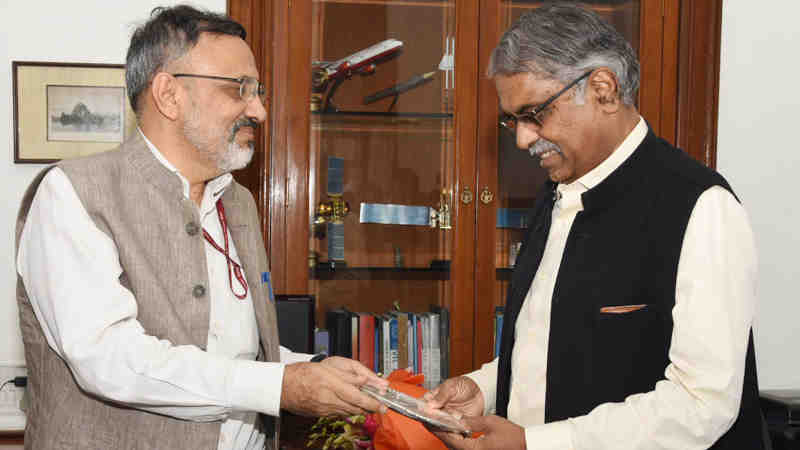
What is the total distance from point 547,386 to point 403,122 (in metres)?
1.43

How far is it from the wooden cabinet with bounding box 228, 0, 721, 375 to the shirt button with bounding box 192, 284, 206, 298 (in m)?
1.00

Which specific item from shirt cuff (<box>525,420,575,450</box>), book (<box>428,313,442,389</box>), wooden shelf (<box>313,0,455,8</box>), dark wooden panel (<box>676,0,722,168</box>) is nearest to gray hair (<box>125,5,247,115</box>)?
wooden shelf (<box>313,0,455,8</box>)

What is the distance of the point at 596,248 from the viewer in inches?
58.7

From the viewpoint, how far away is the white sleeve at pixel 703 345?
4.20 ft

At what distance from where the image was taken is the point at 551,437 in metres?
1.39

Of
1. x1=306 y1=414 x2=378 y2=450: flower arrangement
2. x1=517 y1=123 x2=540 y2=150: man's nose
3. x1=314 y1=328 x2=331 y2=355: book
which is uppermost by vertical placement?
x1=517 y1=123 x2=540 y2=150: man's nose

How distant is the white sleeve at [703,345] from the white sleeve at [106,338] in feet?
2.34

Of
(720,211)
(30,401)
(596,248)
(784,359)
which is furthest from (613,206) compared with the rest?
(784,359)

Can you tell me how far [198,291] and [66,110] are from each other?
1.29 metres

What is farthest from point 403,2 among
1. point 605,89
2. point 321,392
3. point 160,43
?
point 321,392

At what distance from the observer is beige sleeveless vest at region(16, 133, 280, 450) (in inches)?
57.8

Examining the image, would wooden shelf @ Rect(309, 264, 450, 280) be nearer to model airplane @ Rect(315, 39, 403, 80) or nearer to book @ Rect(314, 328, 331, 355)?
book @ Rect(314, 328, 331, 355)

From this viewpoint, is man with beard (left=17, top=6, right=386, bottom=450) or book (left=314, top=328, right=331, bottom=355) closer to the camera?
man with beard (left=17, top=6, right=386, bottom=450)

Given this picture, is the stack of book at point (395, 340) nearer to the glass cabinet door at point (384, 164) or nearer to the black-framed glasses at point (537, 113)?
the glass cabinet door at point (384, 164)
